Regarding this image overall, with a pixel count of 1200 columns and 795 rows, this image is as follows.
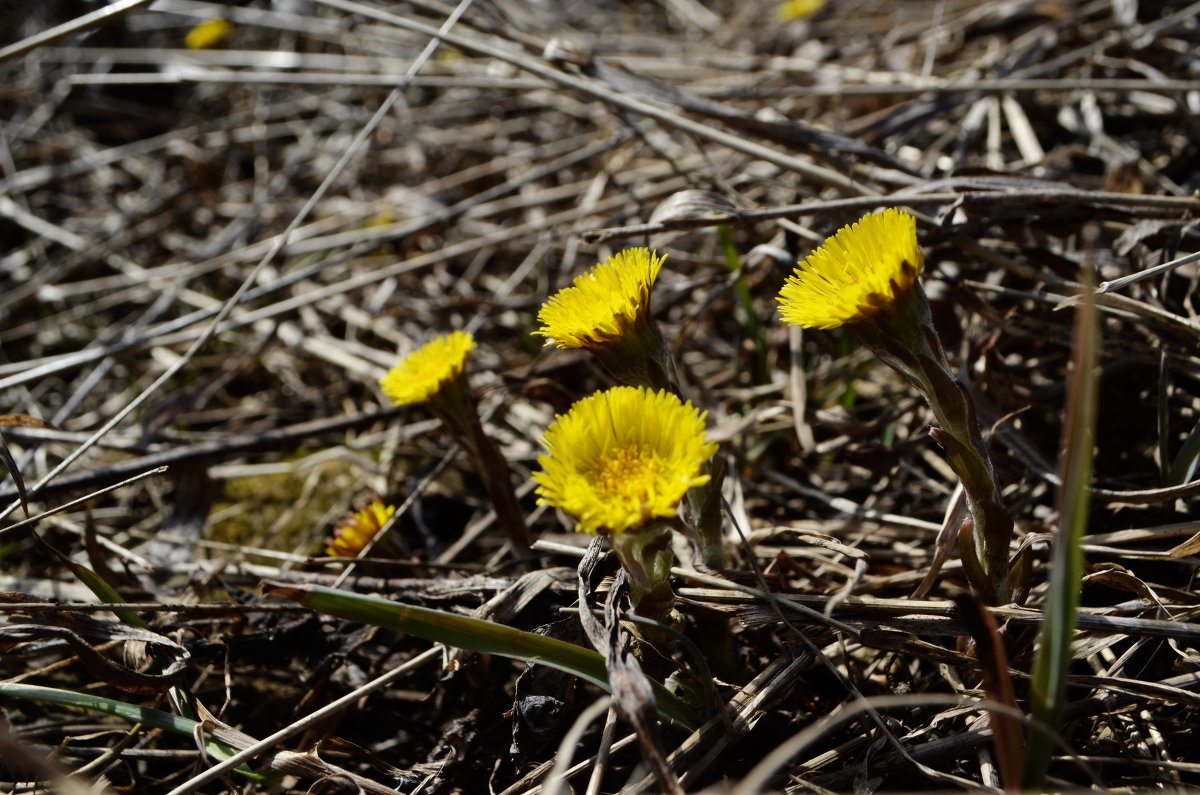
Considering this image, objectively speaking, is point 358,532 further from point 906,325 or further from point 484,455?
point 906,325

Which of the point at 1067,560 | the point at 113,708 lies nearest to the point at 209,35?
the point at 113,708

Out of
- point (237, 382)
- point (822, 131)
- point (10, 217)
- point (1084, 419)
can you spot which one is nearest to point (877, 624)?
point (1084, 419)

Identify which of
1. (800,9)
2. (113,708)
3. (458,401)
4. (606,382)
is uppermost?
(800,9)

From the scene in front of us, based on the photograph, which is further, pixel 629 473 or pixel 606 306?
pixel 606 306

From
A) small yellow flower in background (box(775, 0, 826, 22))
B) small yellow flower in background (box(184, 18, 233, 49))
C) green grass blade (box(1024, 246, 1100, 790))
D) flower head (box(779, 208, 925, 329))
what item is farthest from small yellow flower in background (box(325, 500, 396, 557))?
small yellow flower in background (box(184, 18, 233, 49))

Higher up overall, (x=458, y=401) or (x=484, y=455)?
(x=458, y=401)

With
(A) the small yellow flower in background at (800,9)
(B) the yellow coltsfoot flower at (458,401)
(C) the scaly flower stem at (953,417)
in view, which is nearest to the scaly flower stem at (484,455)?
(B) the yellow coltsfoot flower at (458,401)
